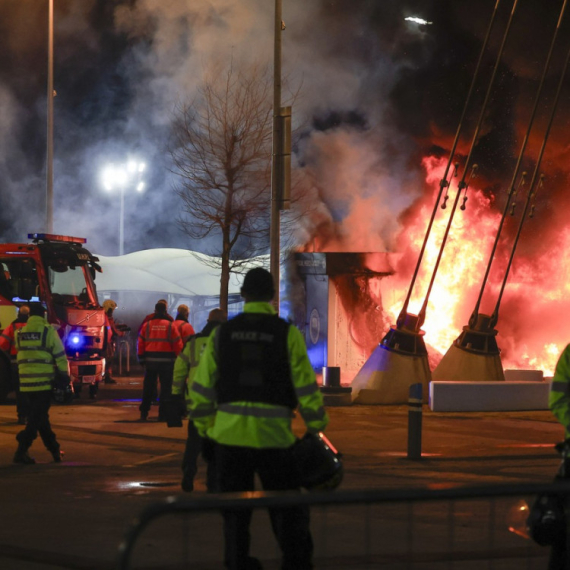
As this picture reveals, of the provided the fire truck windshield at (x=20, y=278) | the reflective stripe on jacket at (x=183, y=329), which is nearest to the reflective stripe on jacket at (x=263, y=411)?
the reflective stripe on jacket at (x=183, y=329)

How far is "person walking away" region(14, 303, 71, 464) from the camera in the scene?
1092cm

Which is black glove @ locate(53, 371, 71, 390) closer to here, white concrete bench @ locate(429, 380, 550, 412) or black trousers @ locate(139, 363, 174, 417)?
black trousers @ locate(139, 363, 174, 417)

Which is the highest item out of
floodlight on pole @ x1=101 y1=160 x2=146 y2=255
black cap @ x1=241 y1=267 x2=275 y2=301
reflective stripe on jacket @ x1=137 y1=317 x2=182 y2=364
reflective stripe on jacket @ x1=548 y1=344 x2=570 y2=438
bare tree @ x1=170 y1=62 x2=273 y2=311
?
floodlight on pole @ x1=101 y1=160 x2=146 y2=255

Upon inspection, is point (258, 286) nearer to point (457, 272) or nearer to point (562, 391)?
point (562, 391)

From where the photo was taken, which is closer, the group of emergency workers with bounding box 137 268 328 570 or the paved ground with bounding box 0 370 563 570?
the group of emergency workers with bounding box 137 268 328 570

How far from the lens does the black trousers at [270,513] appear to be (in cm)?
512

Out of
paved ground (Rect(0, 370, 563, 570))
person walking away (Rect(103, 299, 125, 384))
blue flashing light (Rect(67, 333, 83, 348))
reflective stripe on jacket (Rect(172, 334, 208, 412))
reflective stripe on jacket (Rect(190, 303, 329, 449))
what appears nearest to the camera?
reflective stripe on jacket (Rect(190, 303, 329, 449))

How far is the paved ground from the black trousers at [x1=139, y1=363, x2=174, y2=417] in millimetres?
312

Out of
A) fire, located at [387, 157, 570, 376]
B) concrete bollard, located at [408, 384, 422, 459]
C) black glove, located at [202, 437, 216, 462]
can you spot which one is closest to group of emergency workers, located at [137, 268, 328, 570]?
black glove, located at [202, 437, 216, 462]

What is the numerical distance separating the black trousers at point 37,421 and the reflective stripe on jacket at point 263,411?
5.58m

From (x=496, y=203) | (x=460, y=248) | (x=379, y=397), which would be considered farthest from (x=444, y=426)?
(x=496, y=203)

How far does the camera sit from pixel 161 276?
118 ft

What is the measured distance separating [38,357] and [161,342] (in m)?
4.57

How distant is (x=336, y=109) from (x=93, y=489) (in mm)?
21474
